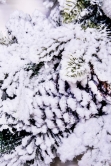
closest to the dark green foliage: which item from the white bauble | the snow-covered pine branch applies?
the snow-covered pine branch

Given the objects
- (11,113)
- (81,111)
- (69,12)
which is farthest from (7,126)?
(69,12)

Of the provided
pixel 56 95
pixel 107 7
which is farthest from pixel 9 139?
pixel 107 7

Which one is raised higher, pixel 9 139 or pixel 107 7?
pixel 107 7

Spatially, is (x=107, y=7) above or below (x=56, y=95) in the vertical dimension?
above

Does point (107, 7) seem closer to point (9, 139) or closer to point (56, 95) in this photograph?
point (56, 95)

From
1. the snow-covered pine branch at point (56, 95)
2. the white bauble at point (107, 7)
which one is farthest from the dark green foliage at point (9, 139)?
the white bauble at point (107, 7)

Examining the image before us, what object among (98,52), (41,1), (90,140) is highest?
(41,1)

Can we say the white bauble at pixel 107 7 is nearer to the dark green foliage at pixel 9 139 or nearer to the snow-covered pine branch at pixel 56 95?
the snow-covered pine branch at pixel 56 95

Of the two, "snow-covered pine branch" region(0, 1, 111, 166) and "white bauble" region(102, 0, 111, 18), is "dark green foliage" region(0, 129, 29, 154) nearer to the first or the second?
"snow-covered pine branch" region(0, 1, 111, 166)

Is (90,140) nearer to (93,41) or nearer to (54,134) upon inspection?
(54,134)

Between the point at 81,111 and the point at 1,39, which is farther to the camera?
the point at 1,39

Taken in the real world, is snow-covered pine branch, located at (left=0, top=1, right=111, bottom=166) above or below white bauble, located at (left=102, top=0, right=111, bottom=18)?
below
